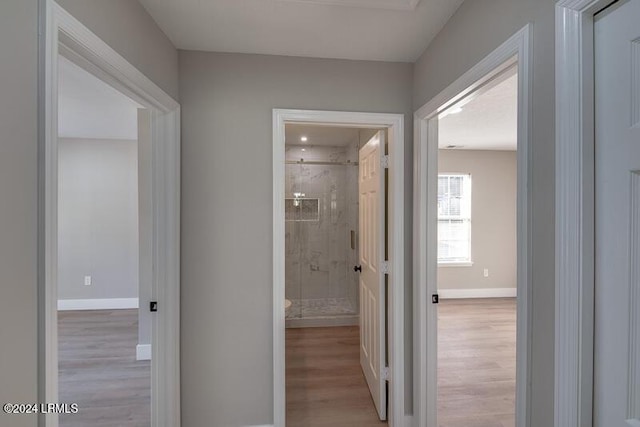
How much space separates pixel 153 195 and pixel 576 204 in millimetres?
1962

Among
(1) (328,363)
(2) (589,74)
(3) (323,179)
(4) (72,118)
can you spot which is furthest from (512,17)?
(4) (72,118)

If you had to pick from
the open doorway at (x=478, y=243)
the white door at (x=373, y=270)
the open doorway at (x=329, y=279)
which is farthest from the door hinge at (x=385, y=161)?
the open doorway at (x=478, y=243)

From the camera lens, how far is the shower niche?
14.6 ft

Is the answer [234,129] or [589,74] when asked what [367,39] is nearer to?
[234,129]

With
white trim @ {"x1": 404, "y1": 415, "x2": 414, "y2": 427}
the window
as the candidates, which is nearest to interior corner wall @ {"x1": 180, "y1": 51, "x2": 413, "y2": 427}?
white trim @ {"x1": 404, "y1": 415, "x2": 414, "y2": 427}

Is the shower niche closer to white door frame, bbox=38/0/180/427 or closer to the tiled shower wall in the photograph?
the tiled shower wall

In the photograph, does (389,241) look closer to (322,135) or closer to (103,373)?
(322,135)

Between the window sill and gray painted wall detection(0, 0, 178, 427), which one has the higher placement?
gray painted wall detection(0, 0, 178, 427)

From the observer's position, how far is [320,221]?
451 cm

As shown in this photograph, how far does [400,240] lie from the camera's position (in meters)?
1.99

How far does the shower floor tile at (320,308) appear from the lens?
13.3ft

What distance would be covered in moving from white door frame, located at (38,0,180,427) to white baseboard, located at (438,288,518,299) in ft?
14.8
